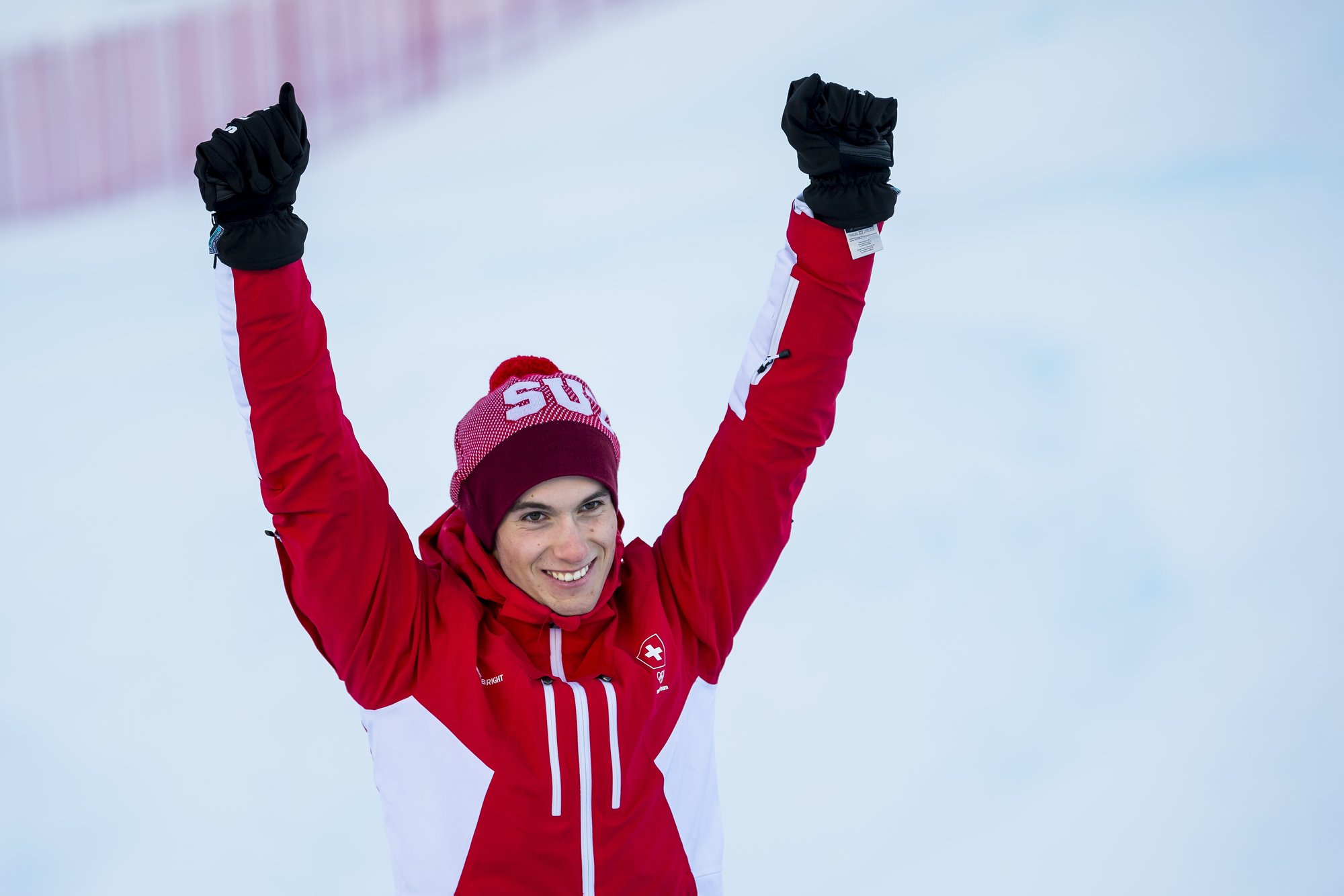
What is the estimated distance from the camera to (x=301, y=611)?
1.74 meters

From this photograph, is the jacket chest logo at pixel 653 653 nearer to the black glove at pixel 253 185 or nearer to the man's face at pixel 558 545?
the man's face at pixel 558 545

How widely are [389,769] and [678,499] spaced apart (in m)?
1.19

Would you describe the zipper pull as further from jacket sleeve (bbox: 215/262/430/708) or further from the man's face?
jacket sleeve (bbox: 215/262/430/708)

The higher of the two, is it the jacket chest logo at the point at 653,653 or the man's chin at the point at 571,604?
the man's chin at the point at 571,604

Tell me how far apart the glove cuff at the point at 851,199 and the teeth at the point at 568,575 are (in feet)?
1.79

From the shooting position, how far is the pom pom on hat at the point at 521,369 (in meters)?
1.96

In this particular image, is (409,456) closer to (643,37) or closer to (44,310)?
(44,310)

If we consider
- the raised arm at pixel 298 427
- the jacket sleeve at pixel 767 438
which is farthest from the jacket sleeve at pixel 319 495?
the jacket sleeve at pixel 767 438

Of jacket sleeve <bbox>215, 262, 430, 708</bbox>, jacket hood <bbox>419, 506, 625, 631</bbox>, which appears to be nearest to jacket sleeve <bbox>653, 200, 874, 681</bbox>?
jacket hood <bbox>419, 506, 625, 631</bbox>

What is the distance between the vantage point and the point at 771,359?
188 centimetres

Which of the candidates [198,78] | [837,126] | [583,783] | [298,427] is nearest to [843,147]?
[837,126]

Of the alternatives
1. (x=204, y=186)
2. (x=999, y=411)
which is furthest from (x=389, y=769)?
(x=999, y=411)

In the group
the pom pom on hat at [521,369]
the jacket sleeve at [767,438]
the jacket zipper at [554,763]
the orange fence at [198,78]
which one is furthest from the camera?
the orange fence at [198,78]

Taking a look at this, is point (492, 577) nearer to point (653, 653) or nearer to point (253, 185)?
point (653, 653)
